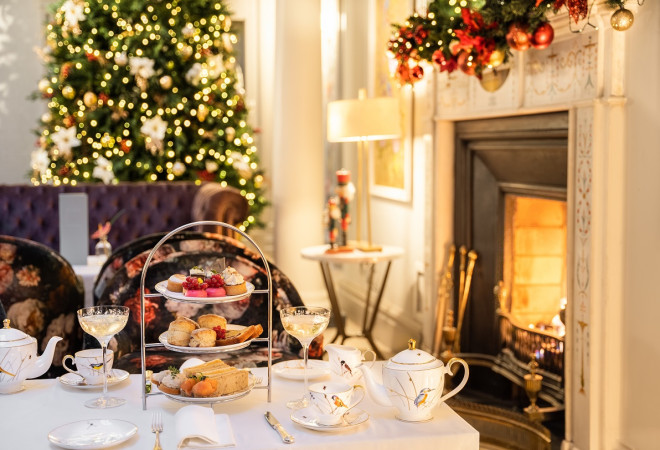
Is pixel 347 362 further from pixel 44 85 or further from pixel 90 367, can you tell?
pixel 44 85

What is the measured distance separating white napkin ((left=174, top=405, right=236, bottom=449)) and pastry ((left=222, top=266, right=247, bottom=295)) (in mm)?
305

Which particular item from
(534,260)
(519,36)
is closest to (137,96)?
(534,260)

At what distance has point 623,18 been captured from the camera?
273 cm

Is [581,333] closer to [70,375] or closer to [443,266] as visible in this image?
[443,266]

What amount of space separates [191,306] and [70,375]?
1.01m

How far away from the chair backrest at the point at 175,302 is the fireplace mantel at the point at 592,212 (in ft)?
3.55

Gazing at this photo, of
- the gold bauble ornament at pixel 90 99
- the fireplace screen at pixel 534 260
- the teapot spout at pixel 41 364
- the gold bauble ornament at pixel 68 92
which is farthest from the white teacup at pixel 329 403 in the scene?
the gold bauble ornament at pixel 68 92

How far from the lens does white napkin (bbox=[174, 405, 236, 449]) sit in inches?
66.2

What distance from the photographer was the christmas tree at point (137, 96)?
7.08 metres

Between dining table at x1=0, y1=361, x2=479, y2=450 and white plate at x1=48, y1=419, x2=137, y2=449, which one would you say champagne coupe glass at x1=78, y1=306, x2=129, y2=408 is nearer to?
dining table at x1=0, y1=361, x2=479, y2=450

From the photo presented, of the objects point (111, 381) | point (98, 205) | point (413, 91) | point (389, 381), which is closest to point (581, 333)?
point (389, 381)

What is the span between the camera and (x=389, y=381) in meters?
1.85

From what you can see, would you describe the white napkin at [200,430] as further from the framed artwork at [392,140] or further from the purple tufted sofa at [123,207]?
the purple tufted sofa at [123,207]

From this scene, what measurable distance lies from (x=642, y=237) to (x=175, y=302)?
1690mm
